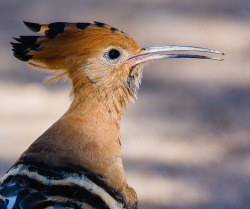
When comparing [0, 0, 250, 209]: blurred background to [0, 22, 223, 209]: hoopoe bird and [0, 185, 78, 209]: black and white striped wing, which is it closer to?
[0, 22, 223, 209]: hoopoe bird

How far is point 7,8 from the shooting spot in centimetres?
304

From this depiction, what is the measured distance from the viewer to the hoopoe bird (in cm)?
162

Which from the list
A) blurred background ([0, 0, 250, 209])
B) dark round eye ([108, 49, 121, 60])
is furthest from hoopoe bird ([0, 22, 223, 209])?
blurred background ([0, 0, 250, 209])

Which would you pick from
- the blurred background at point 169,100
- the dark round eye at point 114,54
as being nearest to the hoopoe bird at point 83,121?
the dark round eye at point 114,54

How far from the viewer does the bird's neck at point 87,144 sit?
5.62 feet

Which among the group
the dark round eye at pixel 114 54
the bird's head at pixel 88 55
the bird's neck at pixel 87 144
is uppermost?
the dark round eye at pixel 114 54

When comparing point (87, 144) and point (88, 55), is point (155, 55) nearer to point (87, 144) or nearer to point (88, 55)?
point (88, 55)

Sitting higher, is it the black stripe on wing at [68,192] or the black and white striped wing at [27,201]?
the black stripe on wing at [68,192]

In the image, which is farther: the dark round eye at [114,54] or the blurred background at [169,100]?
the blurred background at [169,100]

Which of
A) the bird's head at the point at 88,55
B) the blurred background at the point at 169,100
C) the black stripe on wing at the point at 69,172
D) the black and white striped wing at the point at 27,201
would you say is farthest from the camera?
the blurred background at the point at 169,100

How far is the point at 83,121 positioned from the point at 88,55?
0.68 ft

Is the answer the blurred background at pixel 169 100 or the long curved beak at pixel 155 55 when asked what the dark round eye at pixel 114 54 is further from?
the blurred background at pixel 169 100

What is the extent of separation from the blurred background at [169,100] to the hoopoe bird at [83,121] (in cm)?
101

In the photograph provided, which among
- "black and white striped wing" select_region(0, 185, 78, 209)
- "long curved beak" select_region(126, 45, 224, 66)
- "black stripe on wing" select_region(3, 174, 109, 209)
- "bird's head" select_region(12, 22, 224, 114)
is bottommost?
"black and white striped wing" select_region(0, 185, 78, 209)
